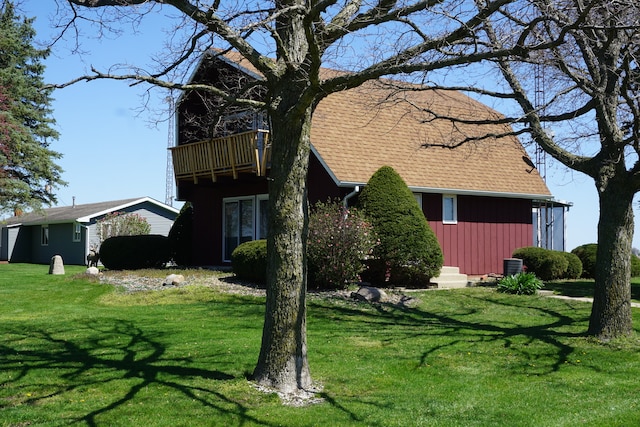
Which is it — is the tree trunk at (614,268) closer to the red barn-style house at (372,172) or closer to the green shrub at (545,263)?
the red barn-style house at (372,172)

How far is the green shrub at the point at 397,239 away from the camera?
16.3m

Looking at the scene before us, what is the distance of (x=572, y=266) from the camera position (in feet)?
66.0

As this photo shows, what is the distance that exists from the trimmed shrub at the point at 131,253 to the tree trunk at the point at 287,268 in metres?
15.5

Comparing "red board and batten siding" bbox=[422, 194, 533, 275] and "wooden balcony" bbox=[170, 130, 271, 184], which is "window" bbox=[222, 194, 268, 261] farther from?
"red board and batten siding" bbox=[422, 194, 533, 275]

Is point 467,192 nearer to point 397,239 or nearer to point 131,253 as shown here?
point 397,239

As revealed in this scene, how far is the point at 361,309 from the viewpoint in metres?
13.3

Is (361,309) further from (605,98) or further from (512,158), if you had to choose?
(512,158)

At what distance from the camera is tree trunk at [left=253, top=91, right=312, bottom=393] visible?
7.22m

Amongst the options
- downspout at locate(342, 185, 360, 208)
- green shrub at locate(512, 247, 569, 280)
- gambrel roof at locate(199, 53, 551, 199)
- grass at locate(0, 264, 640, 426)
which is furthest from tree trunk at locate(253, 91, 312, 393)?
green shrub at locate(512, 247, 569, 280)

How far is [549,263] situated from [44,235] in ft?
108

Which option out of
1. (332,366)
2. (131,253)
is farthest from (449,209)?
(332,366)

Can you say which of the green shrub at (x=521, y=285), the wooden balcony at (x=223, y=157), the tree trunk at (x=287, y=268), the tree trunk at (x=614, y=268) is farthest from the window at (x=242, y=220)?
the tree trunk at (x=287, y=268)

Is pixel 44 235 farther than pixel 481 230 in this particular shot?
Yes

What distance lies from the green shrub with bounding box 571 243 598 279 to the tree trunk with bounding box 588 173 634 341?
11.2m
